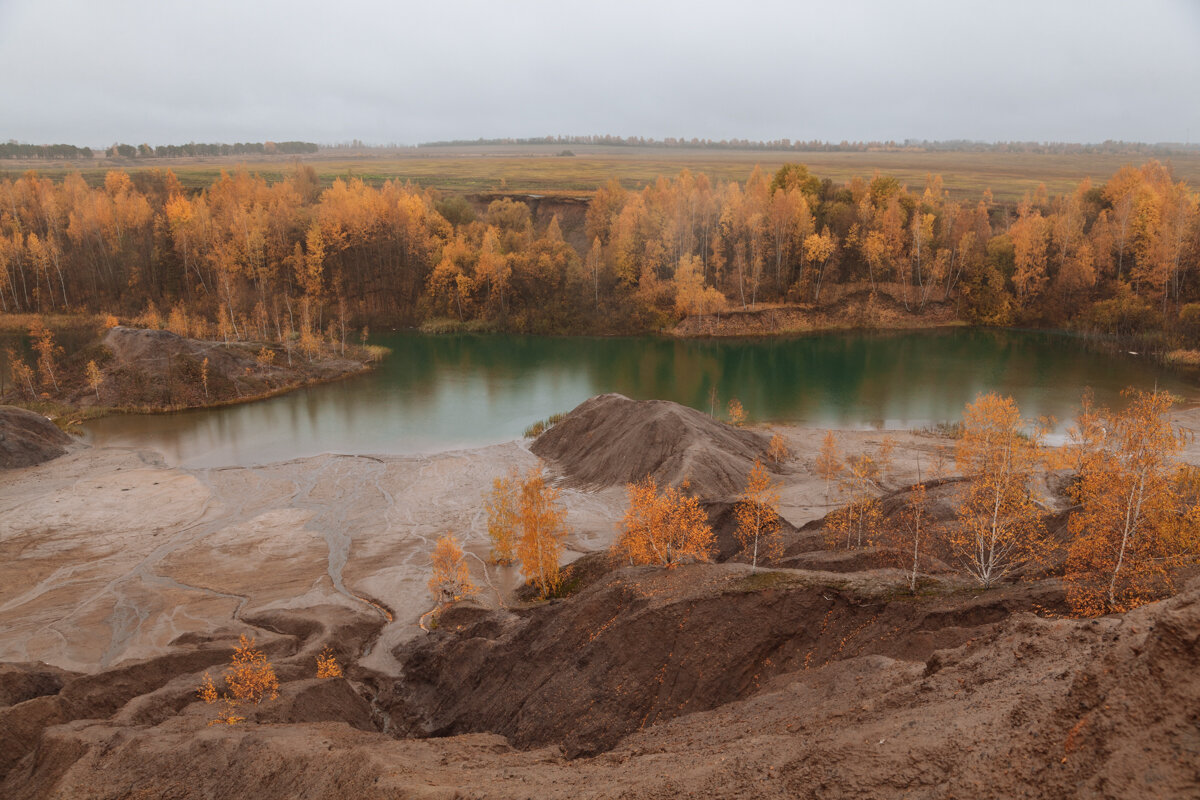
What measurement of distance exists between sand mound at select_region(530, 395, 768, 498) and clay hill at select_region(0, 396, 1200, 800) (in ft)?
30.4

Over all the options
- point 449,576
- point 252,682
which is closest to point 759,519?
point 449,576

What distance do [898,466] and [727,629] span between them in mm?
28627

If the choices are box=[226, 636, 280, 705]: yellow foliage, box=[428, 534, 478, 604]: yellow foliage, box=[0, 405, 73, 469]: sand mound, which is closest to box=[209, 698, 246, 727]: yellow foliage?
box=[226, 636, 280, 705]: yellow foliage

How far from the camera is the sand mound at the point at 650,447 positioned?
41031 mm

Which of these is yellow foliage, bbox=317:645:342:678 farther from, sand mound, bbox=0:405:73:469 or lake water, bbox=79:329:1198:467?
sand mound, bbox=0:405:73:469

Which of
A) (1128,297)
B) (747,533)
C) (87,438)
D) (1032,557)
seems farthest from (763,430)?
(1128,297)

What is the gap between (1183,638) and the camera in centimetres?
1143

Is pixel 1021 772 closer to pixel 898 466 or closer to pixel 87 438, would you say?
pixel 898 466

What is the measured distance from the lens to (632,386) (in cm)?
7150

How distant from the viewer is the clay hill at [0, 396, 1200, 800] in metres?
11.8

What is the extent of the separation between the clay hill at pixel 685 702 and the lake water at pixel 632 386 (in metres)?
28.2

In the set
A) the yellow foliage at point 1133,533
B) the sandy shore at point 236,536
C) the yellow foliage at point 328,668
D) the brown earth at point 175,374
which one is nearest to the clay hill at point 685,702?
the yellow foliage at point 328,668

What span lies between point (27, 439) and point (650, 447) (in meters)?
43.2

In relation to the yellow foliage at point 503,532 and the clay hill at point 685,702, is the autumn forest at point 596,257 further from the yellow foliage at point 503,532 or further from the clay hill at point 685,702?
the clay hill at point 685,702
